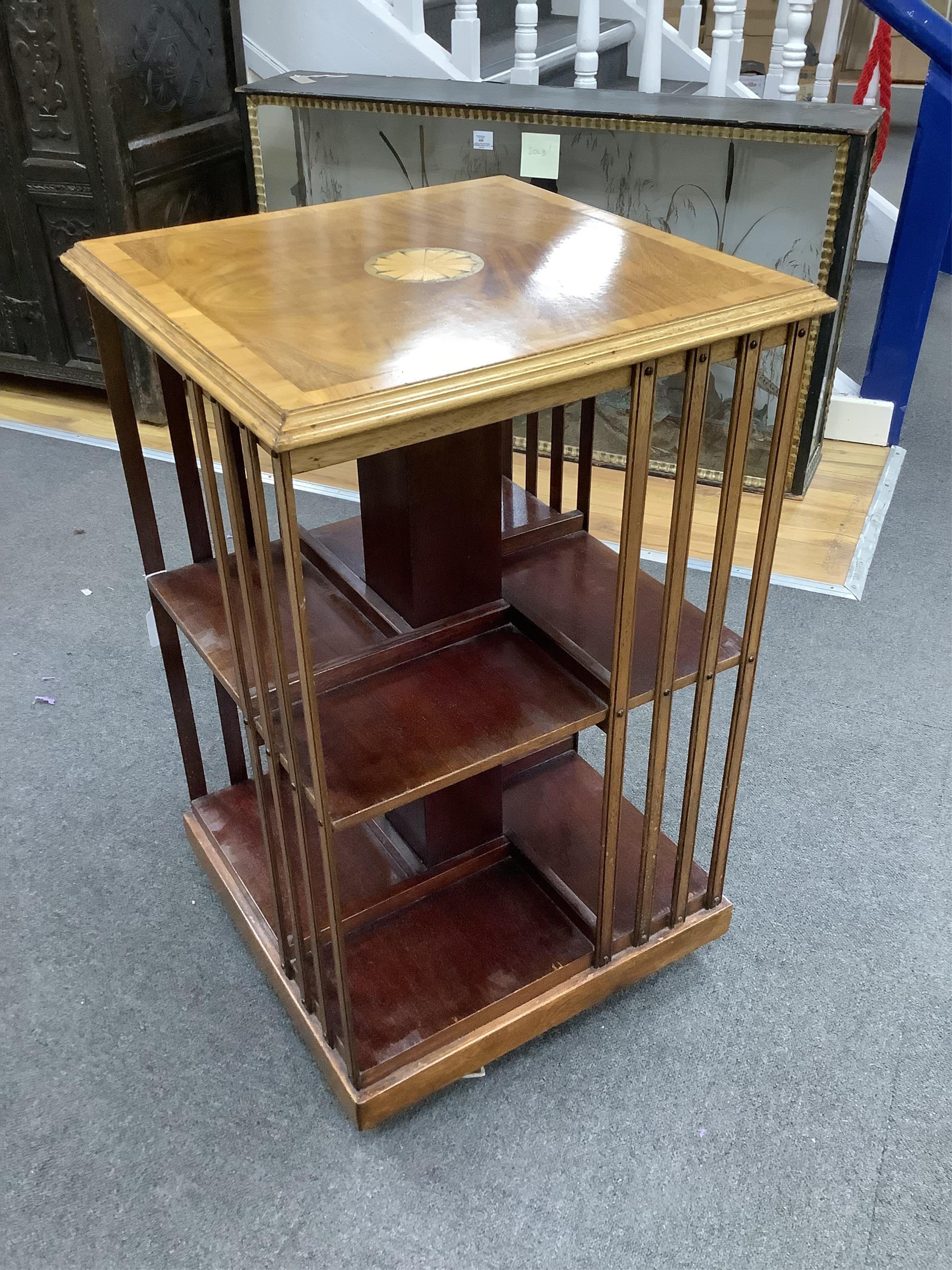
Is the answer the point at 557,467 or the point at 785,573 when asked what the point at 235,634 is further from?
the point at 785,573

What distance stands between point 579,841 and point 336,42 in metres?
2.30

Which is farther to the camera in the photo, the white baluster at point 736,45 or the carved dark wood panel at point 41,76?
the white baluster at point 736,45

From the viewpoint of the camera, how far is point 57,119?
2510mm

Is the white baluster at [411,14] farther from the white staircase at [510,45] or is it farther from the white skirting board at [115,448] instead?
the white skirting board at [115,448]

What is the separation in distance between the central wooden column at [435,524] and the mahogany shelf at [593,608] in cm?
5

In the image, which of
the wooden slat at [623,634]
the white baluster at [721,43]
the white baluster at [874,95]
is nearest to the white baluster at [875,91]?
the white baluster at [874,95]

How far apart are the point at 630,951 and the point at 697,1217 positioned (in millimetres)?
304

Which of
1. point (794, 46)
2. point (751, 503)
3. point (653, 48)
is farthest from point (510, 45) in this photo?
point (751, 503)

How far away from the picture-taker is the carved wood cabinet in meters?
2.40

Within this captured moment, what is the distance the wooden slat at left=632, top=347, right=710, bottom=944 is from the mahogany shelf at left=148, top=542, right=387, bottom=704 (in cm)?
32

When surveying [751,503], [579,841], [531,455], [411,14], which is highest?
[411,14]

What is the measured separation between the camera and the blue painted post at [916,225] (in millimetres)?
2354

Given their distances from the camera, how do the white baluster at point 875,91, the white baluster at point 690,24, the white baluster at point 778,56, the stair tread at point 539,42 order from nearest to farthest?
the stair tread at point 539,42
the white baluster at point 778,56
the white baluster at point 690,24
the white baluster at point 875,91

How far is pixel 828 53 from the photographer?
3.42 metres
